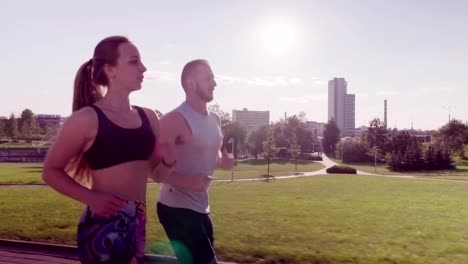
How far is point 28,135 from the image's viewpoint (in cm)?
9012

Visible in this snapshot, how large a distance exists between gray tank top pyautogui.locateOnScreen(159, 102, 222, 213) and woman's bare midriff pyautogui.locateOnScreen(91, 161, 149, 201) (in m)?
0.75

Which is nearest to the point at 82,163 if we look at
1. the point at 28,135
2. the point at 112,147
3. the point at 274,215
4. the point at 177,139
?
the point at 112,147

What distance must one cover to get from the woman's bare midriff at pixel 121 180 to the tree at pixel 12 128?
9682 cm

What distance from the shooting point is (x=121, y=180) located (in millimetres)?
2299

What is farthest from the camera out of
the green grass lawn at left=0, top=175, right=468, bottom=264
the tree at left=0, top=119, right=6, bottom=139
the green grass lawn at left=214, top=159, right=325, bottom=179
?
the tree at left=0, top=119, right=6, bottom=139

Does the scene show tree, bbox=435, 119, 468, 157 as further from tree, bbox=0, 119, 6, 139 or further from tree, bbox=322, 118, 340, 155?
tree, bbox=0, 119, 6, 139

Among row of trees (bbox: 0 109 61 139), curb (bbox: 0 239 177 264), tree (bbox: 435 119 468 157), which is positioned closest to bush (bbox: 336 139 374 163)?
tree (bbox: 435 119 468 157)

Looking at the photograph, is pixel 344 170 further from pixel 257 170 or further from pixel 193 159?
pixel 193 159

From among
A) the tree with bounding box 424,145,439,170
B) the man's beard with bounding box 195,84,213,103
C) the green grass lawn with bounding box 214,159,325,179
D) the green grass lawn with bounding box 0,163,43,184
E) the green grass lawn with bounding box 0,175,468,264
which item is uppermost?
the man's beard with bounding box 195,84,213,103

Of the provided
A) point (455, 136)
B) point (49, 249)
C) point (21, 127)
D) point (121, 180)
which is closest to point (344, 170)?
point (455, 136)

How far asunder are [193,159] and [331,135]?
327ft

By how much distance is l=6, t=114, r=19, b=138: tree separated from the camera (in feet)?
297

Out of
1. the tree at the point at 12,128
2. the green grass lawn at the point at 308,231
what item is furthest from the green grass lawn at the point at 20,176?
the tree at the point at 12,128

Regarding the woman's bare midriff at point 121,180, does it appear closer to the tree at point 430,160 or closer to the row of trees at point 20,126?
the tree at point 430,160
